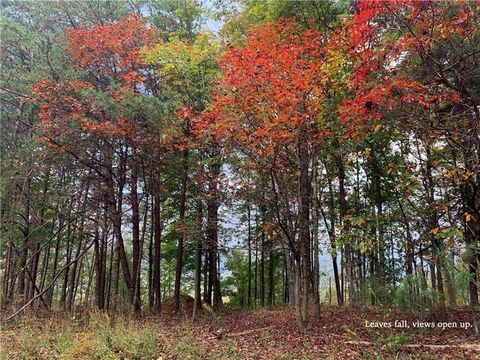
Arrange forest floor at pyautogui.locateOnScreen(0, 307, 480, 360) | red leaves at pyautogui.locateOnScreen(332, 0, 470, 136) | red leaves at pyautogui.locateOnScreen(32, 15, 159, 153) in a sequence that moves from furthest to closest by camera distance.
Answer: red leaves at pyautogui.locateOnScreen(32, 15, 159, 153), forest floor at pyautogui.locateOnScreen(0, 307, 480, 360), red leaves at pyautogui.locateOnScreen(332, 0, 470, 136)

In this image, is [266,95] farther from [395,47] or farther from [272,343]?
[272,343]

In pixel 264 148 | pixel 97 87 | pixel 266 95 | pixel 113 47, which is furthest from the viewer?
pixel 97 87

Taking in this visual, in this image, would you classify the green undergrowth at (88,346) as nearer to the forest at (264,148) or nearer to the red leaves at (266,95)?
the forest at (264,148)

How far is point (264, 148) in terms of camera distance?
607 cm

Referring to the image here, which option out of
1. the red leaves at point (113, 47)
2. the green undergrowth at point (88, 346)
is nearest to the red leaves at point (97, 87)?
the red leaves at point (113, 47)

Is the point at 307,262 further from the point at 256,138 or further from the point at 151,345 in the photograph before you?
the point at 151,345

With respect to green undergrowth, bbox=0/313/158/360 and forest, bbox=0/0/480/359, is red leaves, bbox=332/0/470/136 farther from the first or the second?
green undergrowth, bbox=0/313/158/360

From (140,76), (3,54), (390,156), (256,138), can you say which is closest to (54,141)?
(140,76)

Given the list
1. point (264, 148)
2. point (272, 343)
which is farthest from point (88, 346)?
point (264, 148)

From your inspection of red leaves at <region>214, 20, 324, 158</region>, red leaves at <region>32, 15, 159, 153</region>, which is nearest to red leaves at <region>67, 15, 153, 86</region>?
red leaves at <region>32, 15, 159, 153</region>

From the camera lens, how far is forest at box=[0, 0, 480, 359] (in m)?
4.70

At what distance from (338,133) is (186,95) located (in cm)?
439

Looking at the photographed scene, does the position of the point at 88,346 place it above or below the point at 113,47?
below

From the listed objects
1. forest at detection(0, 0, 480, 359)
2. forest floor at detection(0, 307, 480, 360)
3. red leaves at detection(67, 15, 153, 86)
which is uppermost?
red leaves at detection(67, 15, 153, 86)
